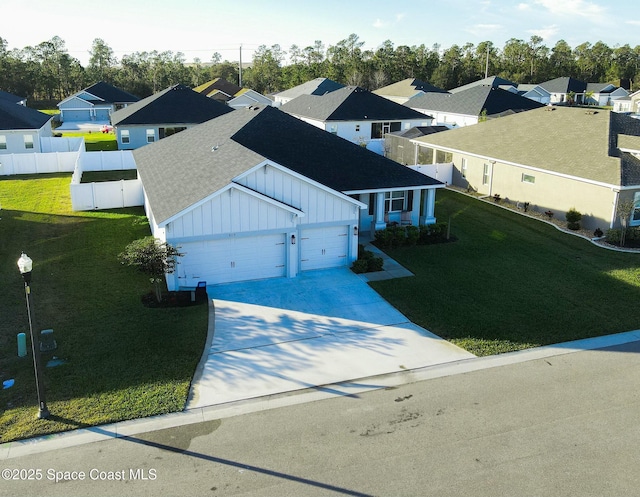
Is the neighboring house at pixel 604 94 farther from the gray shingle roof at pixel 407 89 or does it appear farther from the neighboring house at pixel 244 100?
the neighboring house at pixel 244 100

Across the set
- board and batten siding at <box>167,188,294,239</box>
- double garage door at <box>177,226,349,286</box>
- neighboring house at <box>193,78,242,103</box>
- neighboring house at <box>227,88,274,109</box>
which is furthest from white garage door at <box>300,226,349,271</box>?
neighboring house at <box>193,78,242,103</box>

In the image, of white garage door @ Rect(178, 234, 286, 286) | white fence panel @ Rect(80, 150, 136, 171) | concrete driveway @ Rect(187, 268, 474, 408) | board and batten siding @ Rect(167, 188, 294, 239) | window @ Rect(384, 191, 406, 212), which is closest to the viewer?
concrete driveway @ Rect(187, 268, 474, 408)

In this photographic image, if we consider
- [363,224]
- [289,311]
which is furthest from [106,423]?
[363,224]

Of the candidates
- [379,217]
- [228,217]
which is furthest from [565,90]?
[228,217]

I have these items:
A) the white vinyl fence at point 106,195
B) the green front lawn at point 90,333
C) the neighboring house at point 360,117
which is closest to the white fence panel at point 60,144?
the white vinyl fence at point 106,195

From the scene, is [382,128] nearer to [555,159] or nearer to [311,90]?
[555,159]

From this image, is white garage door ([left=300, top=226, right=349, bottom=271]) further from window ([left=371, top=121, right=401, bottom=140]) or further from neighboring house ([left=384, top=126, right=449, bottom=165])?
window ([left=371, top=121, right=401, bottom=140])

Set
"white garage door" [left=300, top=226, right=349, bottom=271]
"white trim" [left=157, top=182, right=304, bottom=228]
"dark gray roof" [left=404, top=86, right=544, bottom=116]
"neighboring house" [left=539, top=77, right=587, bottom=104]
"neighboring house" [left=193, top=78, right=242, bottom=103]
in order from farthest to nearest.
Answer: "neighboring house" [left=539, top=77, right=587, bottom=104], "neighboring house" [left=193, top=78, right=242, bottom=103], "dark gray roof" [left=404, top=86, right=544, bottom=116], "white garage door" [left=300, top=226, right=349, bottom=271], "white trim" [left=157, top=182, right=304, bottom=228]
